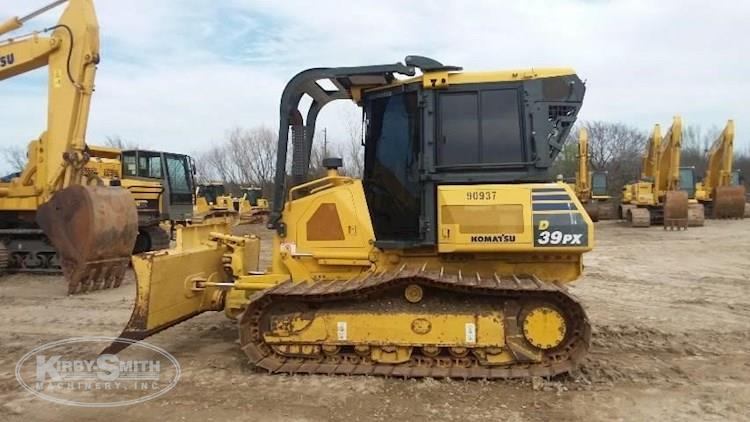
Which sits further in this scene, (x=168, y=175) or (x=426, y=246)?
(x=168, y=175)

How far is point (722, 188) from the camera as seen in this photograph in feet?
93.4

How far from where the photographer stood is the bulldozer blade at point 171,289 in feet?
17.4

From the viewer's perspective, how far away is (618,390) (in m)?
4.86

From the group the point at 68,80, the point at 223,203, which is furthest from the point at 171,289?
the point at 223,203

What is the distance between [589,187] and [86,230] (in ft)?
86.2

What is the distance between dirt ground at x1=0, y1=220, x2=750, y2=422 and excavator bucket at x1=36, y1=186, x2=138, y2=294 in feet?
1.46

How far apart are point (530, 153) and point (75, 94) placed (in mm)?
8841

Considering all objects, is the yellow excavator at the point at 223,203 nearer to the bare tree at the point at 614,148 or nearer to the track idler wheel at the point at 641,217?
the track idler wheel at the point at 641,217

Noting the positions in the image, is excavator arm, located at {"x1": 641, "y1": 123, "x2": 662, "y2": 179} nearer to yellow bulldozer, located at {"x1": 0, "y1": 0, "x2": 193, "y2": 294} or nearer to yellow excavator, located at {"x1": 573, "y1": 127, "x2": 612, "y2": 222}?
yellow excavator, located at {"x1": 573, "y1": 127, "x2": 612, "y2": 222}

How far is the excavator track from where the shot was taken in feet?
16.4

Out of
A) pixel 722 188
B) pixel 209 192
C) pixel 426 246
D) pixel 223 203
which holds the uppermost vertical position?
pixel 209 192

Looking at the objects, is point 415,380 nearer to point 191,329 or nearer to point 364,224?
point 364,224

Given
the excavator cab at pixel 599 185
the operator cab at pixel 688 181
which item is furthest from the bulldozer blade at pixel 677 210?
the excavator cab at pixel 599 185

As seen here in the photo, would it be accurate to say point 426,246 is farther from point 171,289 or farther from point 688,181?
point 688,181
